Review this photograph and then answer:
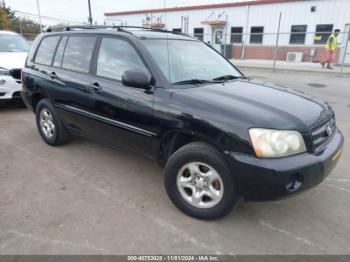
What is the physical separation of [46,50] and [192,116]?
3093mm

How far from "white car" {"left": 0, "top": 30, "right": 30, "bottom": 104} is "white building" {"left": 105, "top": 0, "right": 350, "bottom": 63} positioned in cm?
1283

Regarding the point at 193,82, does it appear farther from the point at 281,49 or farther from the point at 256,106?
the point at 281,49

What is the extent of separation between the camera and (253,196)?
2.60 metres

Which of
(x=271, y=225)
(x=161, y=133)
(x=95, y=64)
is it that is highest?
(x=95, y=64)

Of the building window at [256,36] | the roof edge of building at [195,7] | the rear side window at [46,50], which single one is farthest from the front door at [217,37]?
the rear side window at [46,50]

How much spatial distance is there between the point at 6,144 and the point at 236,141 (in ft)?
13.1

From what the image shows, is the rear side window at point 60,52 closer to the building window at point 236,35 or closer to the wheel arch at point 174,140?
the wheel arch at point 174,140

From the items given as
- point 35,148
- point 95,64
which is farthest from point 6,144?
point 95,64

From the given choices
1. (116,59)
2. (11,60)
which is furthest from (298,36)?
(116,59)

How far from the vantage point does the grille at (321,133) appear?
2.70m

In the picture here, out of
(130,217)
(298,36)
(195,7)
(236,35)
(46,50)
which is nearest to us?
(130,217)

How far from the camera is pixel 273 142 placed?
248 cm

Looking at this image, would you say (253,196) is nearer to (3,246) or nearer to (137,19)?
(3,246)

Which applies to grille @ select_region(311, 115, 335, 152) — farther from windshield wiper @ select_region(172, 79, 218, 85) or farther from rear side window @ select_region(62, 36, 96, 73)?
rear side window @ select_region(62, 36, 96, 73)
